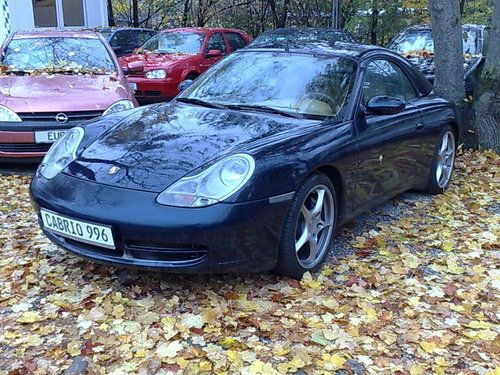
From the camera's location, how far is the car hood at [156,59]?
10.9 metres

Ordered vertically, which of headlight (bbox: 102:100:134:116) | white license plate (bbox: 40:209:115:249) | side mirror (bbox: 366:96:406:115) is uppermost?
side mirror (bbox: 366:96:406:115)

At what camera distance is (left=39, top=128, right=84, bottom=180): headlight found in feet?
12.1

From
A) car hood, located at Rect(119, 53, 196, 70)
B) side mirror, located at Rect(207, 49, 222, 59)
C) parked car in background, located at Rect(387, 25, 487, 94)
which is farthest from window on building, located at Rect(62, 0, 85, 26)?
parked car in background, located at Rect(387, 25, 487, 94)

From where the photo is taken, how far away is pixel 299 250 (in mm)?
3764

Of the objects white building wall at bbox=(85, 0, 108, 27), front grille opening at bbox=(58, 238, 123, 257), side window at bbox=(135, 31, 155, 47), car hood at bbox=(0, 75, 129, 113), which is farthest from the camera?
white building wall at bbox=(85, 0, 108, 27)

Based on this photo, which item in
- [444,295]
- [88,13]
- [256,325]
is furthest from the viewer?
[88,13]

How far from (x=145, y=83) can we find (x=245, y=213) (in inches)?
318

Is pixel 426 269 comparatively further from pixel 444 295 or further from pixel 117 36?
pixel 117 36

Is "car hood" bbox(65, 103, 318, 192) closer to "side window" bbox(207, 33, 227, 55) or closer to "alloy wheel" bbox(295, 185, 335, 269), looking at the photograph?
"alloy wheel" bbox(295, 185, 335, 269)

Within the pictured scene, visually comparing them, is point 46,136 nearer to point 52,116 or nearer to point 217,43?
point 52,116

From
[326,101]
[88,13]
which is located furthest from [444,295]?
[88,13]

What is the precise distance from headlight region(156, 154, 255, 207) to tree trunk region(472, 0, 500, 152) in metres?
4.88

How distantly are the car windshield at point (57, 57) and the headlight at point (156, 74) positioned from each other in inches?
111

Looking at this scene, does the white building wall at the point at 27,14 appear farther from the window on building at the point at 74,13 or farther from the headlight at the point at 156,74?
the headlight at the point at 156,74
